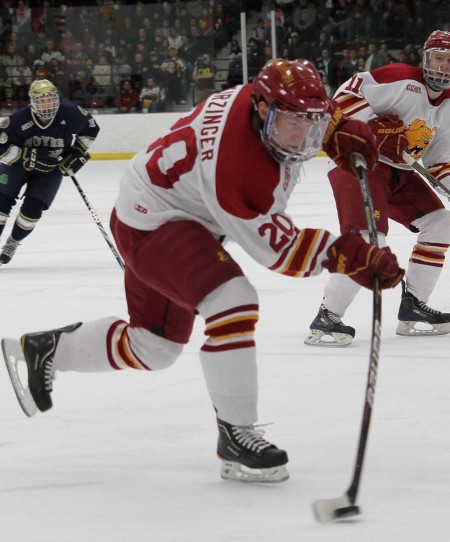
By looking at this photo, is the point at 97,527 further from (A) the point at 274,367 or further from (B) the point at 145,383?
(A) the point at 274,367

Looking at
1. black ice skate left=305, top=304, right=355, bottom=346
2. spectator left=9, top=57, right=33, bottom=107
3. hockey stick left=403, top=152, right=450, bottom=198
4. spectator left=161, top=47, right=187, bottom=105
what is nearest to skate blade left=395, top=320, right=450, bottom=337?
black ice skate left=305, top=304, right=355, bottom=346

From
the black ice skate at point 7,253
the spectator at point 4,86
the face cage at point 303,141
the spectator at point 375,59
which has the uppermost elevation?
the face cage at point 303,141

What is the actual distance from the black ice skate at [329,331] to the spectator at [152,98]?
7320 mm

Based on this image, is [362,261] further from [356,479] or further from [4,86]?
[4,86]

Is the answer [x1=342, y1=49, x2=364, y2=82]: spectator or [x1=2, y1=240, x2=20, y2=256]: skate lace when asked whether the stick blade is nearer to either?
[x1=2, y1=240, x2=20, y2=256]: skate lace

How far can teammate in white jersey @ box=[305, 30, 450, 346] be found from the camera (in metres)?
3.36

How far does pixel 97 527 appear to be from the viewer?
184 cm

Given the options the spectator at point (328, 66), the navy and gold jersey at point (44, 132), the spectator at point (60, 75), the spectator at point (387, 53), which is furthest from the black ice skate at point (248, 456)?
the spectator at point (60, 75)

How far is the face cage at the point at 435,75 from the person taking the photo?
3342 millimetres

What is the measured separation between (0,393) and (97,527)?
107 cm

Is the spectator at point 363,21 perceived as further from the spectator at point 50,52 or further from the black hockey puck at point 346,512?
the black hockey puck at point 346,512

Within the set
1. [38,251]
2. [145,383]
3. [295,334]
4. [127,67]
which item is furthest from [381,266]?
[127,67]

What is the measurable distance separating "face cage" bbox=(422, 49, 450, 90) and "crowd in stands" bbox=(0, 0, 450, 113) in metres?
6.95

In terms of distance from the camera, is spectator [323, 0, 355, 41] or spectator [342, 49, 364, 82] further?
spectator [323, 0, 355, 41]
